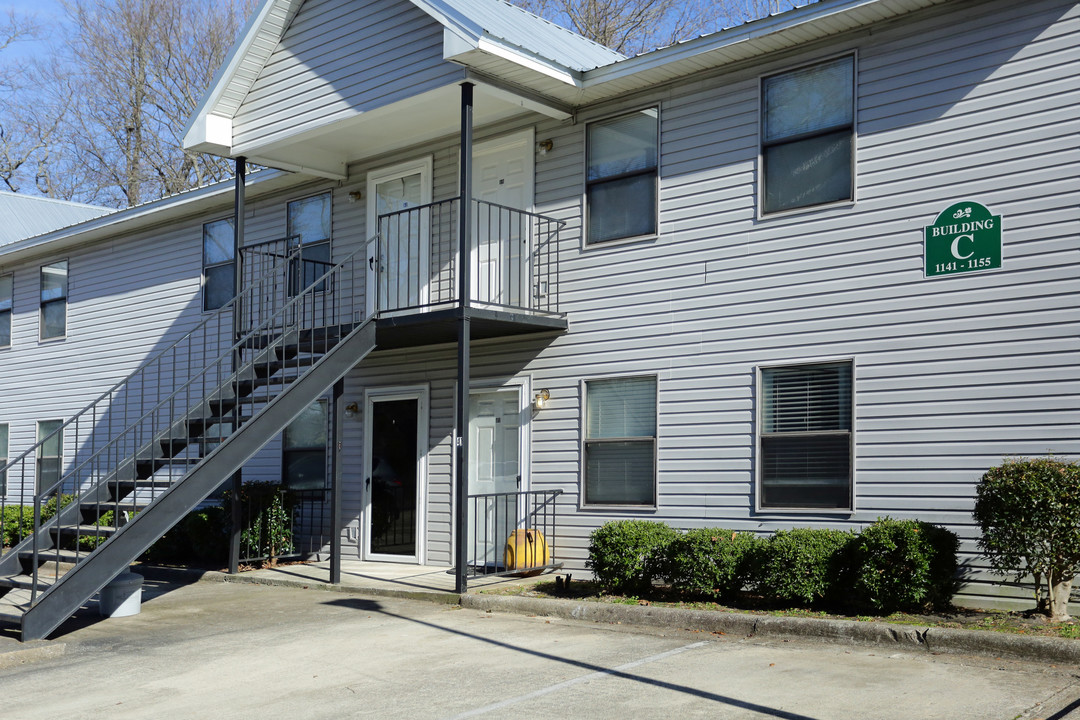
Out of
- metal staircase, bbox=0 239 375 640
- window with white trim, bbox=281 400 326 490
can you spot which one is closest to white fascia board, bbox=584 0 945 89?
metal staircase, bbox=0 239 375 640

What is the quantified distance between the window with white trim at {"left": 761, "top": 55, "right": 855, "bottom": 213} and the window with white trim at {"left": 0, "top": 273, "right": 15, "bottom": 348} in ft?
53.5

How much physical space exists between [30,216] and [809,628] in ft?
71.4

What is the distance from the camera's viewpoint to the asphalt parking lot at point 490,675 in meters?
6.07

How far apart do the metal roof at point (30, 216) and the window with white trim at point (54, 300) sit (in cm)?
355

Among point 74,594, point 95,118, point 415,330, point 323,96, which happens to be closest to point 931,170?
point 415,330

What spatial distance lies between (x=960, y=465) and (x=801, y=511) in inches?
60.2

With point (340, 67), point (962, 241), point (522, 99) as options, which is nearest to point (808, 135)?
point (962, 241)

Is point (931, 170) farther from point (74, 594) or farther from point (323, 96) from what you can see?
point (74, 594)

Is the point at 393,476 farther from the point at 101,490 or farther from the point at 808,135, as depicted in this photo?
the point at 808,135

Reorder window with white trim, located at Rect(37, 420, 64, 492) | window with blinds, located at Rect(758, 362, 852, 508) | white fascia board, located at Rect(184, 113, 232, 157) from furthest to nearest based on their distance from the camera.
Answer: window with white trim, located at Rect(37, 420, 64, 492), white fascia board, located at Rect(184, 113, 232, 157), window with blinds, located at Rect(758, 362, 852, 508)

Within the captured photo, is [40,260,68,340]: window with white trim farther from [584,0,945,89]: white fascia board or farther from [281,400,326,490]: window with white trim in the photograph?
[584,0,945,89]: white fascia board

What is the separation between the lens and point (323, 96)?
12328 mm

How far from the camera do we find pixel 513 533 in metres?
11.6

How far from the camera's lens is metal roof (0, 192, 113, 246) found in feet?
75.9
